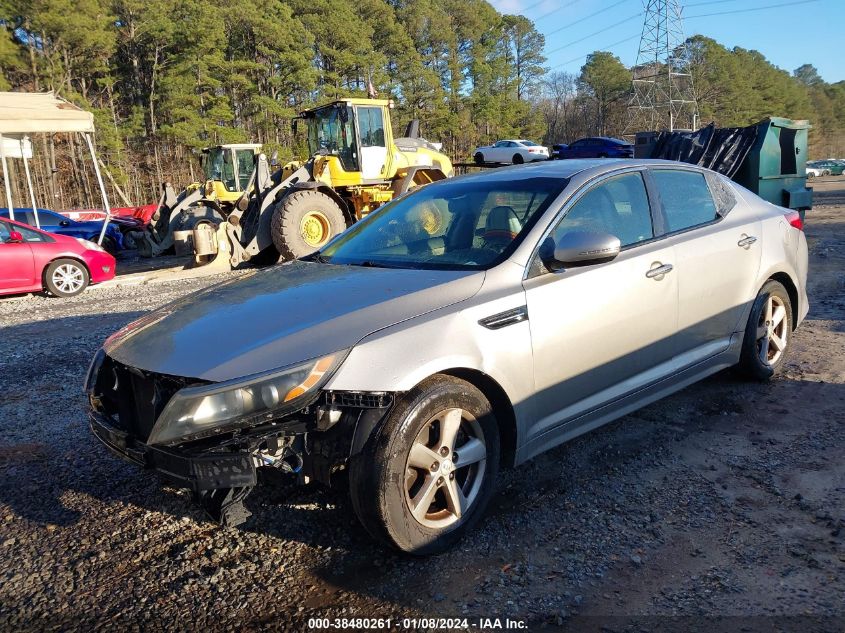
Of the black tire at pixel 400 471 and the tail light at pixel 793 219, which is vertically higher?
the tail light at pixel 793 219

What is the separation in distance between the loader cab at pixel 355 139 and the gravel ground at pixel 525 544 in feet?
32.6

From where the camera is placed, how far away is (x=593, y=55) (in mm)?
69188

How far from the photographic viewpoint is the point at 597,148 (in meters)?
30.6

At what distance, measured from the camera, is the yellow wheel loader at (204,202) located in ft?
50.5

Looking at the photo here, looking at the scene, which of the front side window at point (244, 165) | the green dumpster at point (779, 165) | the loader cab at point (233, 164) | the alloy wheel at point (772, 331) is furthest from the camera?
the front side window at point (244, 165)

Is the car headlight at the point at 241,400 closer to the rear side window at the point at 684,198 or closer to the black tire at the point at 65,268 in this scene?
the rear side window at the point at 684,198

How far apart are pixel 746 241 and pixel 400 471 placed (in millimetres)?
2988

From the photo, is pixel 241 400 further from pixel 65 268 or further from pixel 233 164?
pixel 233 164

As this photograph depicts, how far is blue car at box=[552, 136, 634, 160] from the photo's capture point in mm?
29266

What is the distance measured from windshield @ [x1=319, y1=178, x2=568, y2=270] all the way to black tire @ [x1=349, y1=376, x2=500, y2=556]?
707 millimetres

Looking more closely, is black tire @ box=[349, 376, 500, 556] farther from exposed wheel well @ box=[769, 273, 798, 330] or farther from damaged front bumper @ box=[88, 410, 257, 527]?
exposed wheel well @ box=[769, 273, 798, 330]

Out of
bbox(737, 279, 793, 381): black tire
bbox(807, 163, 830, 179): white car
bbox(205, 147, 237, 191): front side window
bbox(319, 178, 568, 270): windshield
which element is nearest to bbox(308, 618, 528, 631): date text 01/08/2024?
bbox(319, 178, 568, 270): windshield

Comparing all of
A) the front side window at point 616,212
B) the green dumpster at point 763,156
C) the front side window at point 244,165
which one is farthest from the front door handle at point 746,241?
the front side window at point 244,165

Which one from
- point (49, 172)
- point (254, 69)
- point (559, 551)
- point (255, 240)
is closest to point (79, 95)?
point (49, 172)
